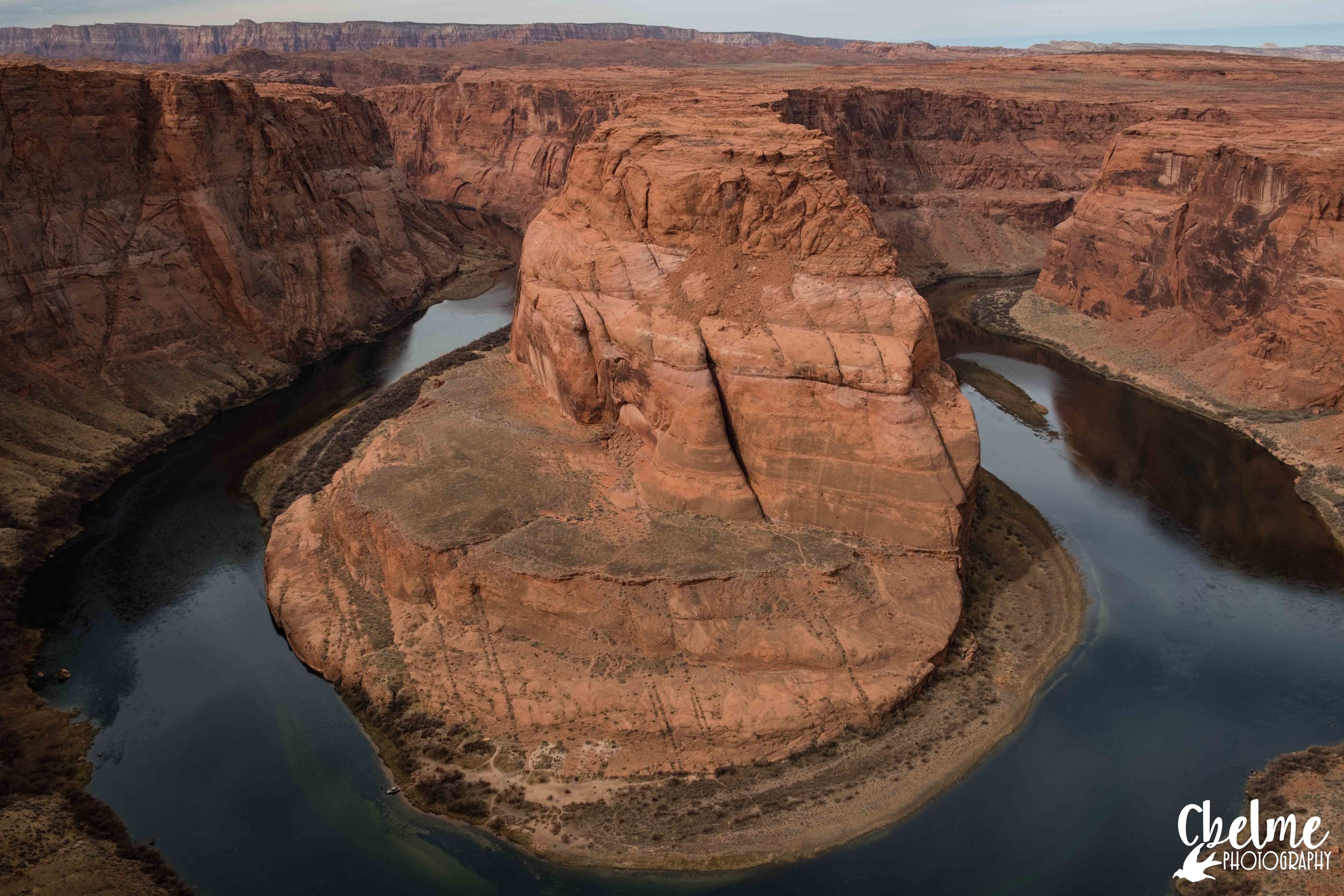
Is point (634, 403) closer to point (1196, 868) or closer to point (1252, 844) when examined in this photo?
point (1196, 868)

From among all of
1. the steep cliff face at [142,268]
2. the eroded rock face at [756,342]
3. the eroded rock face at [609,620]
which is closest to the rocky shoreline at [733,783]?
the eroded rock face at [609,620]

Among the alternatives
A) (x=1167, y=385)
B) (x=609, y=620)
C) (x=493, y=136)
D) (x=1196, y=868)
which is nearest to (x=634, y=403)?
(x=609, y=620)

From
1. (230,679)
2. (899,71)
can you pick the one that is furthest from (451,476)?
(899,71)

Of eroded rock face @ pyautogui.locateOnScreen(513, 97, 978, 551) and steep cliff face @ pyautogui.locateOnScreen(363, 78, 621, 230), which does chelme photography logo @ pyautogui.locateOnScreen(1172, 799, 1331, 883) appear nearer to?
eroded rock face @ pyautogui.locateOnScreen(513, 97, 978, 551)

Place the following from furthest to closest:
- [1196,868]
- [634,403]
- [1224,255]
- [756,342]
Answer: [1224,255] < [634,403] < [756,342] < [1196,868]

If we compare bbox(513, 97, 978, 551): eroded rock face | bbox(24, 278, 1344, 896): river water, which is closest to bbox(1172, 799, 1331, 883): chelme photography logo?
bbox(24, 278, 1344, 896): river water

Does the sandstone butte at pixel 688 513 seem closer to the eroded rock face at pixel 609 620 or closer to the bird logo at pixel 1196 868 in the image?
the eroded rock face at pixel 609 620

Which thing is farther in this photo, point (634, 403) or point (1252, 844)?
point (634, 403)
